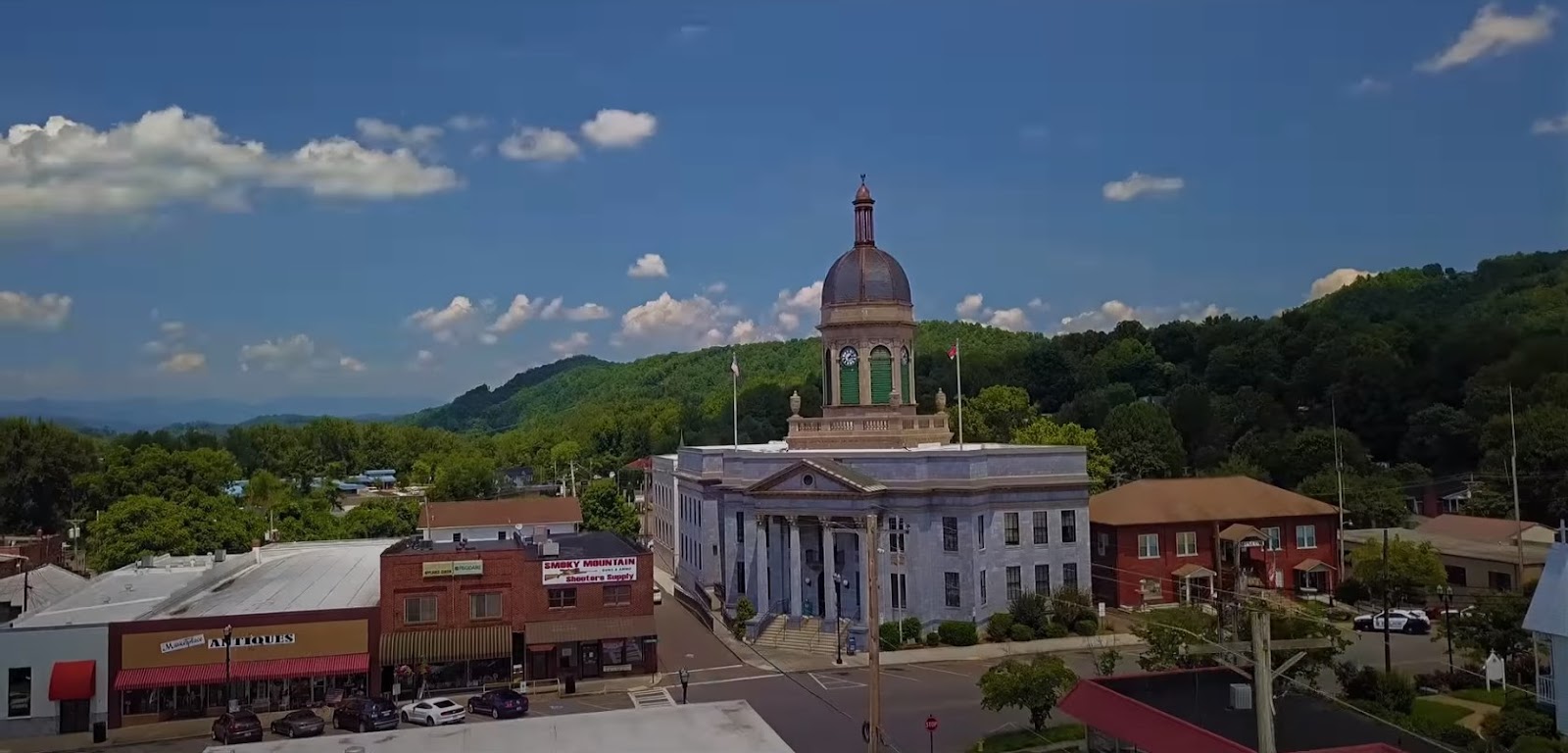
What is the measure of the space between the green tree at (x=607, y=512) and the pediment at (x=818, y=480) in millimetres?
41743

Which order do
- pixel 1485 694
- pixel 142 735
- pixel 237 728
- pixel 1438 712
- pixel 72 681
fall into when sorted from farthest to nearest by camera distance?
pixel 72 681, pixel 142 735, pixel 1485 694, pixel 237 728, pixel 1438 712

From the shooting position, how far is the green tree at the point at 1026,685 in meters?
35.6

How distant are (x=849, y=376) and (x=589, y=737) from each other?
4099 centimetres

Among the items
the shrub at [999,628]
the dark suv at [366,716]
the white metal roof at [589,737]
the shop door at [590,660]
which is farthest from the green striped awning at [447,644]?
the white metal roof at [589,737]

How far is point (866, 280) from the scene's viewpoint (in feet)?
202

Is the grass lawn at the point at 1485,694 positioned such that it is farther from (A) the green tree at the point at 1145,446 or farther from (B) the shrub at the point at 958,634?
(A) the green tree at the point at 1145,446

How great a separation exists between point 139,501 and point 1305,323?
104144 millimetres

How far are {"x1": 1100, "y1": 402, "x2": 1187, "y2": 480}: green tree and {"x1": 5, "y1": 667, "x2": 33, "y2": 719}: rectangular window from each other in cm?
6883

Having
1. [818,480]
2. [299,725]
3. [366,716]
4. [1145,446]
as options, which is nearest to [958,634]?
[818,480]

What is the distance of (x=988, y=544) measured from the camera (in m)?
55.2

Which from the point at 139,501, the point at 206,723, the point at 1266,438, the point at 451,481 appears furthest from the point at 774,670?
the point at 451,481

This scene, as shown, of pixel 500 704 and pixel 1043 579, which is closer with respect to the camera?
pixel 500 704

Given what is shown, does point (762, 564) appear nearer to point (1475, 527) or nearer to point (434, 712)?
point (434, 712)

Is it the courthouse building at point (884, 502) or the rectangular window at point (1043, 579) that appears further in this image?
the rectangular window at point (1043, 579)
